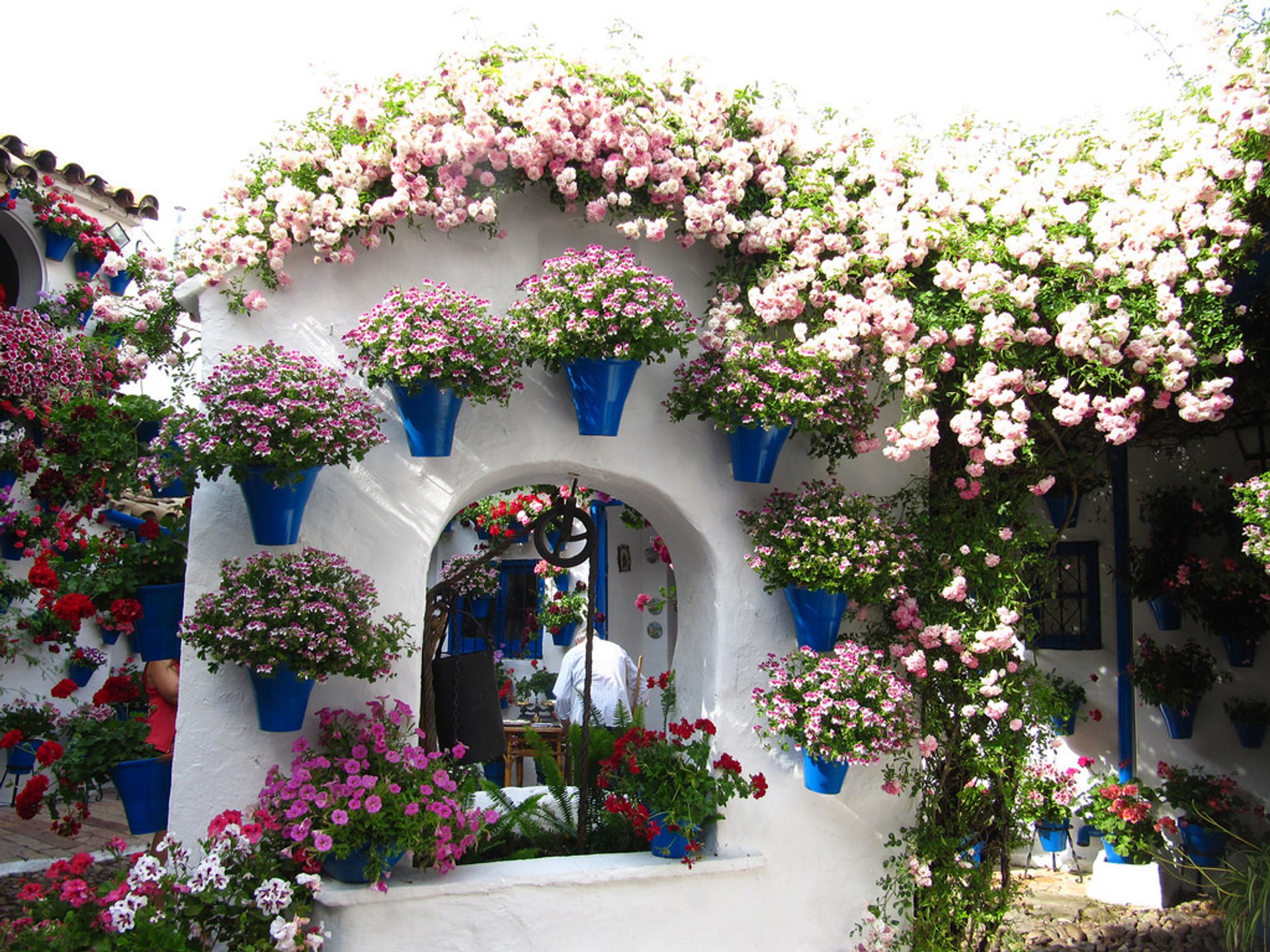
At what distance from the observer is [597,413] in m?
3.85

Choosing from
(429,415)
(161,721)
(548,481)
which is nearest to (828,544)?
(548,481)

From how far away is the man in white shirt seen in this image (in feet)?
24.4

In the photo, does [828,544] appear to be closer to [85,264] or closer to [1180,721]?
[1180,721]

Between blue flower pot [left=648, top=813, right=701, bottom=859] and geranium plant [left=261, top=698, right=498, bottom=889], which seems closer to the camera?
geranium plant [left=261, top=698, right=498, bottom=889]

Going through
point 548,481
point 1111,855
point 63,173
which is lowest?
point 1111,855

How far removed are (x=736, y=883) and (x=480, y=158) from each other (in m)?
3.15

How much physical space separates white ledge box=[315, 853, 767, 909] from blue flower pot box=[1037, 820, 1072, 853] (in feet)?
11.3

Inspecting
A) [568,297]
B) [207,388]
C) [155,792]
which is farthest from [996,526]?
[155,792]

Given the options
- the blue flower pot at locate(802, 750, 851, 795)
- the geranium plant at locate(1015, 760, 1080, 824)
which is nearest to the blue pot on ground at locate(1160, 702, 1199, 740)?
the geranium plant at locate(1015, 760, 1080, 824)

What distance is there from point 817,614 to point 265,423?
2.27m

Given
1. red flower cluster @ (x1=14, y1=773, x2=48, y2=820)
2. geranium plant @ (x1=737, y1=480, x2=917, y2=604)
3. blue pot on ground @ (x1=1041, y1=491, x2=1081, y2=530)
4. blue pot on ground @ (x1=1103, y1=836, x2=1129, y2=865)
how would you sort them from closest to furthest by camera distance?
1. red flower cluster @ (x1=14, y1=773, x2=48, y2=820)
2. geranium plant @ (x1=737, y1=480, x2=917, y2=604)
3. blue pot on ground @ (x1=1103, y1=836, x2=1129, y2=865)
4. blue pot on ground @ (x1=1041, y1=491, x2=1081, y2=530)

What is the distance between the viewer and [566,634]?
10984mm

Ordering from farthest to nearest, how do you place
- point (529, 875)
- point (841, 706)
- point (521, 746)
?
point (521, 746) → point (841, 706) → point (529, 875)

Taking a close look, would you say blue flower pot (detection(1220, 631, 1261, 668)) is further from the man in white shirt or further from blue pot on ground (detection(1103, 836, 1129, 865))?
the man in white shirt
